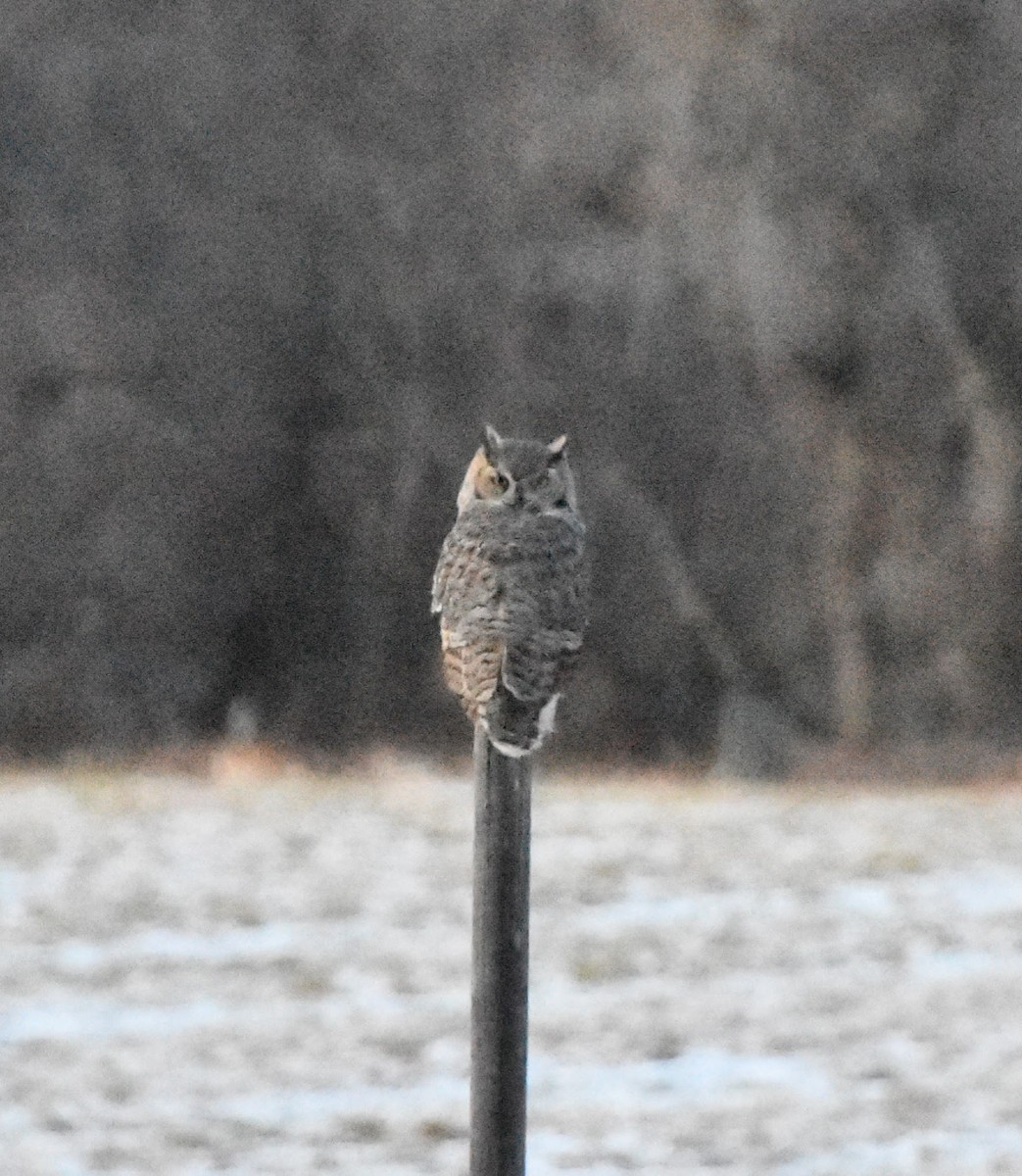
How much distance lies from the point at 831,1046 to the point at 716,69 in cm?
646

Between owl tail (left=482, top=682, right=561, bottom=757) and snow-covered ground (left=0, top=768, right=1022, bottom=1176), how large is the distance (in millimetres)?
1883

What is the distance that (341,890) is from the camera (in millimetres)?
7008

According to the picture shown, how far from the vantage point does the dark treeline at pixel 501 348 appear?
1035 centimetres

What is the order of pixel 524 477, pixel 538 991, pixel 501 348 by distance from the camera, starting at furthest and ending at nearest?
pixel 501 348
pixel 538 991
pixel 524 477

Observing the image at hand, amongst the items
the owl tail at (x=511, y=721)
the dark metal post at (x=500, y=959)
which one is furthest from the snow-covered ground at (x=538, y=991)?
the owl tail at (x=511, y=721)

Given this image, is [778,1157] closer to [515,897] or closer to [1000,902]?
[515,897]

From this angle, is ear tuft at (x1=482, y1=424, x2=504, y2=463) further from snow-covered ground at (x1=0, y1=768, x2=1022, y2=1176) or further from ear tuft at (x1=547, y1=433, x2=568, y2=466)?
snow-covered ground at (x1=0, y1=768, x2=1022, y2=1176)

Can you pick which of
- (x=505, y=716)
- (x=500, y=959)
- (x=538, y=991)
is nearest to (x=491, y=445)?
(x=505, y=716)

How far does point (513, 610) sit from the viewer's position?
255cm

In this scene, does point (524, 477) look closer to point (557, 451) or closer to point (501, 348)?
point (557, 451)

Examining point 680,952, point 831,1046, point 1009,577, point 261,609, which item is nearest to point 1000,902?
point 680,952

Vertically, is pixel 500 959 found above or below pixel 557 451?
below

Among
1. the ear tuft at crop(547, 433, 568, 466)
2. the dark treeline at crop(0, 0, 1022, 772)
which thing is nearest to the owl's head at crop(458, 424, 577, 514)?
the ear tuft at crop(547, 433, 568, 466)

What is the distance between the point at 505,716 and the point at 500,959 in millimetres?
302
